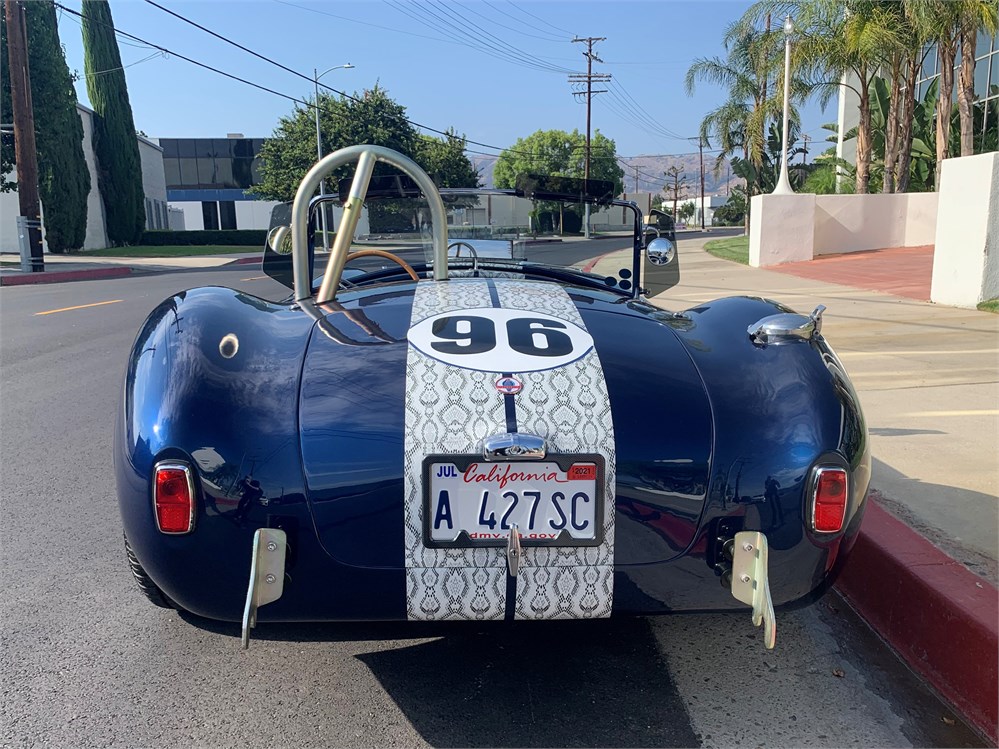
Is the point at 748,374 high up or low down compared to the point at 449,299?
down

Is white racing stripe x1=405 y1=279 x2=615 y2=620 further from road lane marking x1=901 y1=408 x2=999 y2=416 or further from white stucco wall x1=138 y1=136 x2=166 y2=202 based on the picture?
white stucco wall x1=138 y1=136 x2=166 y2=202

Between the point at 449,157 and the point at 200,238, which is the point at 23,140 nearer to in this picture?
the point at 200,238

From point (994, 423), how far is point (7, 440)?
5494mm

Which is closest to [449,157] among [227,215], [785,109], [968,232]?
[227,215]

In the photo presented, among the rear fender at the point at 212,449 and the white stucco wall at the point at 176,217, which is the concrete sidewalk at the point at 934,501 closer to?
the rear fender at the point at 212,449

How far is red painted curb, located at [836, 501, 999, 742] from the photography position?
215 centimetres

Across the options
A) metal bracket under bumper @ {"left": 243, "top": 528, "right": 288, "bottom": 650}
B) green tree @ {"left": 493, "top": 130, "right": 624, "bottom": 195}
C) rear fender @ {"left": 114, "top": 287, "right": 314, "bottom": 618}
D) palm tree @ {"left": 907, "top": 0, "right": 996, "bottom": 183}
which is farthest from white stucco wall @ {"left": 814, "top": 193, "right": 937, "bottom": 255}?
green tree @ {"left": 493, "top": 130, "right": 624, "bottom": 195}

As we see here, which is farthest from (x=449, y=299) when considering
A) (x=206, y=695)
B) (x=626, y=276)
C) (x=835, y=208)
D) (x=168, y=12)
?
(x=168, y=12)

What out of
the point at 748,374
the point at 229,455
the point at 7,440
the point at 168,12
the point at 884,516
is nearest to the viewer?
the point at 229,455

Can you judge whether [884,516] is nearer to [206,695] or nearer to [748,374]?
[748,374]

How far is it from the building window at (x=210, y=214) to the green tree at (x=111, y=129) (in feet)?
73.8

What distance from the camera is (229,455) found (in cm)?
190

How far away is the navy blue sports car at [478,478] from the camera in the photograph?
189 centimetres

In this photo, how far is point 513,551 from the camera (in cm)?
188
